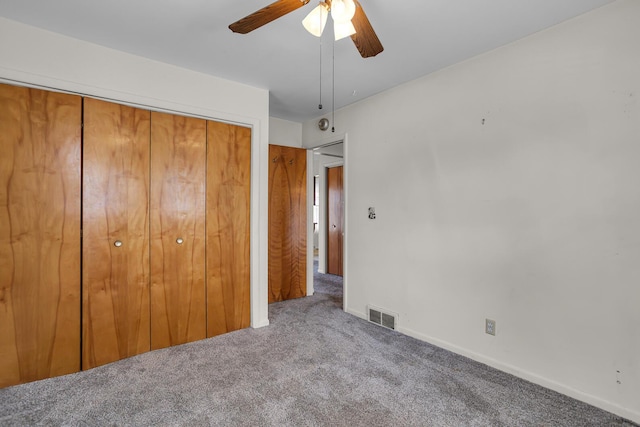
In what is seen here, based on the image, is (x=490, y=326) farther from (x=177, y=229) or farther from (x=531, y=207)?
(x=177, y=229)

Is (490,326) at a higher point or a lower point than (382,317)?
higher

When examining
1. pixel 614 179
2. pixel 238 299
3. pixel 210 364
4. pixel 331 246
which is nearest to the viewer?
pixel 614 179

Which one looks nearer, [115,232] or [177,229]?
[115,232]

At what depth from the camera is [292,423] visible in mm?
1726

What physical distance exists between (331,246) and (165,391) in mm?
3907

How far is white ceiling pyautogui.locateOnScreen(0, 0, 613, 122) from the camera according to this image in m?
1.89

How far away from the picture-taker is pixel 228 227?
9.98 ft

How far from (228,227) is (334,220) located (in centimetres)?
294

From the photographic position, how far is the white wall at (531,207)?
183cm

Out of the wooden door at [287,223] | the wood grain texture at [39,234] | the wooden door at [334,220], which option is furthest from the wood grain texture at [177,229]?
the wooden door at [334,220]

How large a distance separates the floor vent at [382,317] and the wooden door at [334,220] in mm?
2233

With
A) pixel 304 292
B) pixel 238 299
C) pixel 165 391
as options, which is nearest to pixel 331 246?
pixel 304 292

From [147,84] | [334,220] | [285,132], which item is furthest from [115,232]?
[334,220]

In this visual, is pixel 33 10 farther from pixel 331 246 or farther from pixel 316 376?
pixel 331 246
